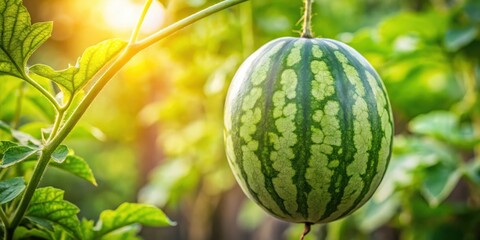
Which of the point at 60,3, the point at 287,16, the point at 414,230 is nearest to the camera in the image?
the point at 414,230

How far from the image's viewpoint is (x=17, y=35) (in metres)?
1.09

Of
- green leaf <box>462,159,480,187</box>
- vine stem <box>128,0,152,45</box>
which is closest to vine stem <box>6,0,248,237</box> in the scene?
vine stem <box>128,0,152,45</box>

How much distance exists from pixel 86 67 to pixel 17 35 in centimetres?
12

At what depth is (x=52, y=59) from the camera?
32.4ft

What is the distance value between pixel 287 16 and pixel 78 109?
2489mm

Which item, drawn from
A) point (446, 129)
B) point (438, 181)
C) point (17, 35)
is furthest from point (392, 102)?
point (17, 35)

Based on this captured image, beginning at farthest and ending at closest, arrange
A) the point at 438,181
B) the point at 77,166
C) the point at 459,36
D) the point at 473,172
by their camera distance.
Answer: the point at 459,36
the point at 473,172
the point at 438,181
the point at 77,166

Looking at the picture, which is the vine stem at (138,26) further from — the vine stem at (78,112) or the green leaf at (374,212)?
the green leaf at (374,212)

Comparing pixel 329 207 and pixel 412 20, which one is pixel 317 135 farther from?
pixel 412 20

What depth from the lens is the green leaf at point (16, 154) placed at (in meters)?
1.05

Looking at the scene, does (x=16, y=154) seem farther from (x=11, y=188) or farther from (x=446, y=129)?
(x=446, y=129)

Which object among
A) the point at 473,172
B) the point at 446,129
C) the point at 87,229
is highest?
the point at 87,229

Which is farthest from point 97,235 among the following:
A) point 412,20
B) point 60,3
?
point 60,3

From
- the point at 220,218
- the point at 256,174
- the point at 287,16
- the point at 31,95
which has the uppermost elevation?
the point at 287,16
